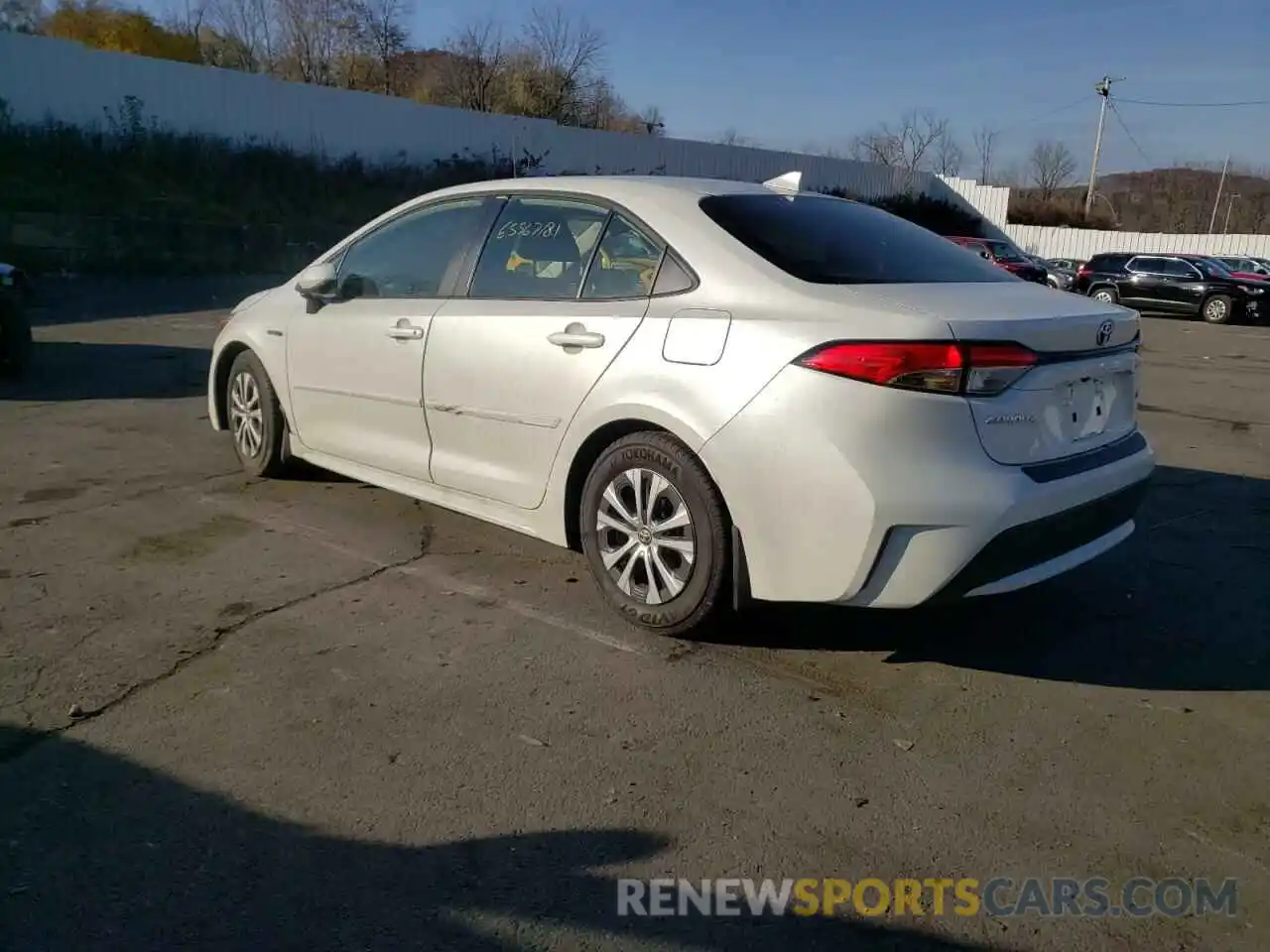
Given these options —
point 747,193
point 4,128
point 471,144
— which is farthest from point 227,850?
point 471,144

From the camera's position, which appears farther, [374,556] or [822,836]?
[374,556]

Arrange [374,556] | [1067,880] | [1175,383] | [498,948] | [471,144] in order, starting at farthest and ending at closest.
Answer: [471,144]
[1175,383]
[374,556]
[1067,880]
[498,948]

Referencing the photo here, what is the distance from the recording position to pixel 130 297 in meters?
16.6

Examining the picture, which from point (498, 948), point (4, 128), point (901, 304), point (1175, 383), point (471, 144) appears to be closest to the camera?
point (498, 948)

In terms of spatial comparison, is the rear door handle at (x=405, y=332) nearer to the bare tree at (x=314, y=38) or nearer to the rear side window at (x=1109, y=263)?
the rear side window at (x=1109, y=263)

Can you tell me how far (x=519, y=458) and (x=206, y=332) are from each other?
32.2 feet

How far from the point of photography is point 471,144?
32.6m

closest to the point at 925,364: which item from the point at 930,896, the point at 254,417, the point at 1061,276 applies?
the point at 930,896

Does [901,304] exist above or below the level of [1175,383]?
above

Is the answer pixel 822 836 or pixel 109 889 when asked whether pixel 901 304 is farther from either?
pixel 109 889

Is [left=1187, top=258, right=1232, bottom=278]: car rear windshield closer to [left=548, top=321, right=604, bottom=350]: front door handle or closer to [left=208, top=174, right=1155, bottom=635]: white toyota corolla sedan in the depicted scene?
[left=208, top=174, right=1155, bottom=635]: white toyota corolla sedan

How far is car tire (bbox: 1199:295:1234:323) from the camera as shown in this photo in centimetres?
2500

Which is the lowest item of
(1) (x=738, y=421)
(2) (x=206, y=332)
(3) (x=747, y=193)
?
(2) (x=206, y=332)

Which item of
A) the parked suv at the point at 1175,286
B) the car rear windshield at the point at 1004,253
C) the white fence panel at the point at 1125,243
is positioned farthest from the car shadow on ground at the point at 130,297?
the white fence panel at the point at 1125,243
